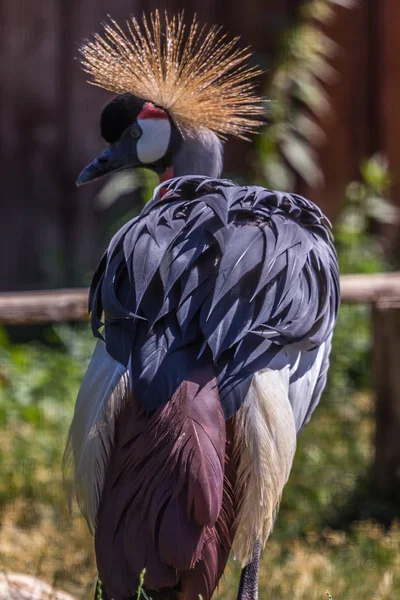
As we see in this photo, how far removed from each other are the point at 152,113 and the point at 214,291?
856 millimetres

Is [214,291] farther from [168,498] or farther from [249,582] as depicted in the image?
[249,582]

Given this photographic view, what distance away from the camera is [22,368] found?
397 centimetres

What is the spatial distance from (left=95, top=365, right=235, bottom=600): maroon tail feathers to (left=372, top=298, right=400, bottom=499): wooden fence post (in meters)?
1.47

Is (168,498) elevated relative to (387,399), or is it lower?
elevated

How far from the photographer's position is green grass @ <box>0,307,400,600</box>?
2701mm

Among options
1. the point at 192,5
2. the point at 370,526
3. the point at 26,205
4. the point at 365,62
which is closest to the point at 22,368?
the point at 26,205

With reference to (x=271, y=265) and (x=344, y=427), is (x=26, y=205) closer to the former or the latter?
(x=344, y=427)

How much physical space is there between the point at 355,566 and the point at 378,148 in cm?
265

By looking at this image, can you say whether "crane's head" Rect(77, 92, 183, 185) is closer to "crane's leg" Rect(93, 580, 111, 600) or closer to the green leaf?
"crane's leg" Rect(93, 580, 111, 600)

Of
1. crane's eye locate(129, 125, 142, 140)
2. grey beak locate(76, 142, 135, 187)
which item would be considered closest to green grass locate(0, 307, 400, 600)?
grey beak locate(76, 142, 135, 187)

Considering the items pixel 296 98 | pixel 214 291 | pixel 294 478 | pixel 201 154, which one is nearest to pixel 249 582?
pixel 214 291

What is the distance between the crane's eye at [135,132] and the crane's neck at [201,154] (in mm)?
122

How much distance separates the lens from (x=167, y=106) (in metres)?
2.63

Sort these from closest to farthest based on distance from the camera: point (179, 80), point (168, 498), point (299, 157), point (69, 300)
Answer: point (168, 498) → point (179, 80) → point (69, 300) → point (299, 157)
